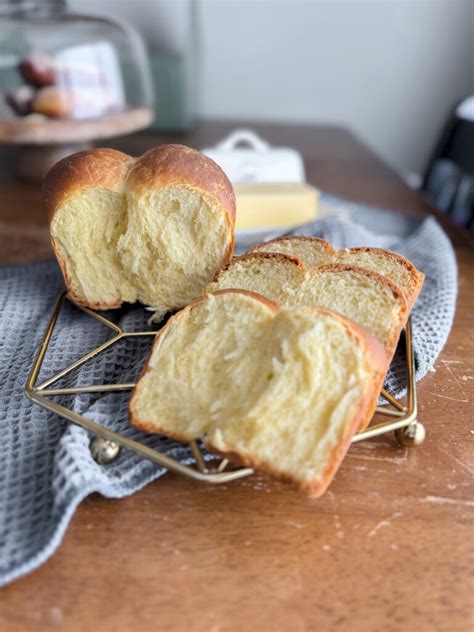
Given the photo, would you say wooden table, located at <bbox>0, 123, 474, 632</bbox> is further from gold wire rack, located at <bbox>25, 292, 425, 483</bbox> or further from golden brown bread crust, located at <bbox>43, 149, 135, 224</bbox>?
golden brown bread crust, located at <bbox>43, 149, 135, 224</bbox>

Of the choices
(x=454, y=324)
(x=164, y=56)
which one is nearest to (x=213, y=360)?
(x=454, y=324)

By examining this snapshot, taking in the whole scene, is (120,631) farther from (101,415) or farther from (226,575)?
(101,415)

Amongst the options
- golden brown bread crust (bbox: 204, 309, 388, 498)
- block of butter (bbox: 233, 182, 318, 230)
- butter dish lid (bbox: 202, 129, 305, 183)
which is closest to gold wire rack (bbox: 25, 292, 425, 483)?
golden brown bread crust (bbox: 204, 309, 388, 498)

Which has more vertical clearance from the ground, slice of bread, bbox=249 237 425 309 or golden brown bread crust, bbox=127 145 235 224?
golden brown bread crust, bbox=127 145 235 224

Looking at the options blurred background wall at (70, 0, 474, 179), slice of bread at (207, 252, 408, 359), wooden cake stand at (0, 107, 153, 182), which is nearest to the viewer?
slice of bread at (207, 252, 408, 359)

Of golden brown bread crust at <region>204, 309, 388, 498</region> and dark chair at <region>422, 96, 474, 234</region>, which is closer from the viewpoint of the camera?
golden brown bread crust at <region>204, 309, 388, 498</region>

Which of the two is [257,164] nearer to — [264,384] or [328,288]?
[328,288]

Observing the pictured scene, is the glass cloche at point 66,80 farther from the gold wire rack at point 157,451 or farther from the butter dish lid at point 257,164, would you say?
the gold wire rack at point 157,451
